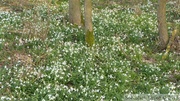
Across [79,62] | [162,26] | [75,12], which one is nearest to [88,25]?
[79,62]

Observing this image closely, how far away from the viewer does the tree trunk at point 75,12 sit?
11000mm

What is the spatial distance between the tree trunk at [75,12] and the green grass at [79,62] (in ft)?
1.25

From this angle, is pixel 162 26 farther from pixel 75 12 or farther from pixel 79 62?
pixel 79 62

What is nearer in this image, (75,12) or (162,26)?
(162,26)

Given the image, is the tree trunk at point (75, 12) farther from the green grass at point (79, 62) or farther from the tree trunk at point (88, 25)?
the tree trunk at point (88, 25)

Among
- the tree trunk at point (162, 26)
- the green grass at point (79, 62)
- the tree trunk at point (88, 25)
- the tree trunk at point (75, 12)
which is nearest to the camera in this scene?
the green grass at point (79, 62)

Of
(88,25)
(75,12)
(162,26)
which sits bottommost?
(162,26)

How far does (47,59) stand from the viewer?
806 centimetres

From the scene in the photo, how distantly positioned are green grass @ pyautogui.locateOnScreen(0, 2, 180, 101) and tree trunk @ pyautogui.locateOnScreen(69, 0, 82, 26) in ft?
1.25

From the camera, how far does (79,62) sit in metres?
8.04

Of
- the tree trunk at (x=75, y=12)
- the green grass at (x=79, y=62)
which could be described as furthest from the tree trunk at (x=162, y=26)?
the tree trunk at (x=75, y=12)

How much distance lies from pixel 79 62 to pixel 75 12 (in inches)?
135

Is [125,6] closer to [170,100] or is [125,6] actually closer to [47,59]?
[47,59]

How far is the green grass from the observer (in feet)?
22.4
